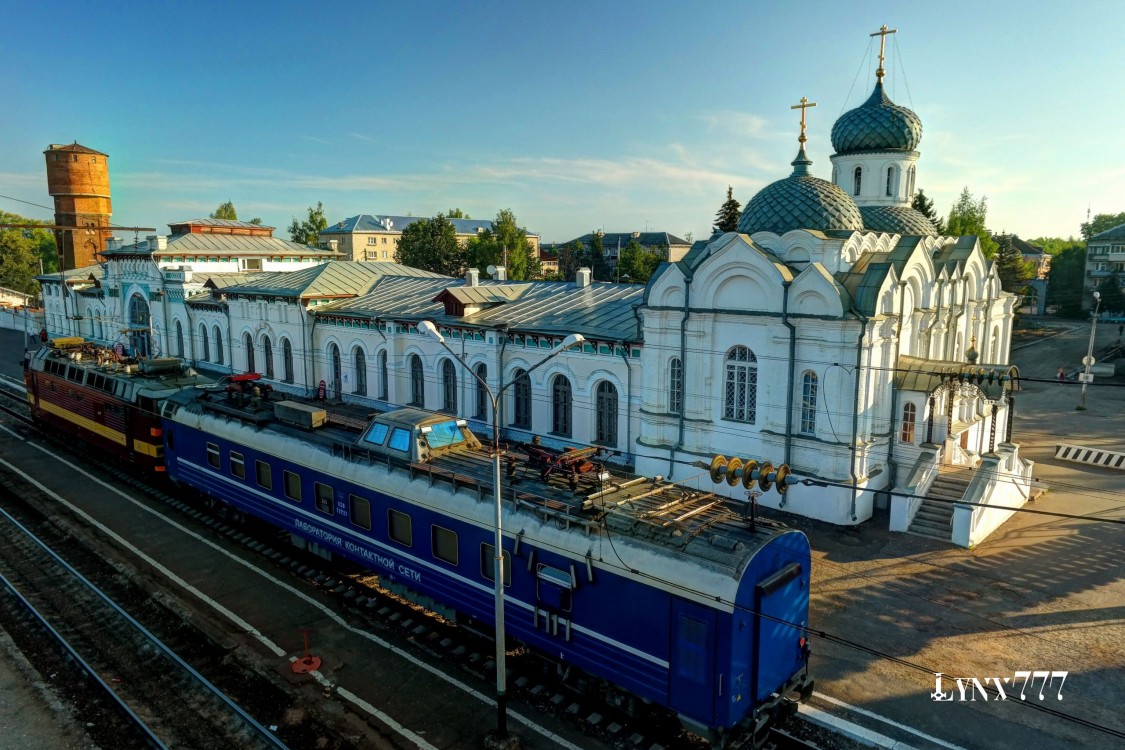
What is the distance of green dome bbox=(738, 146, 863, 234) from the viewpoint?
2366cm

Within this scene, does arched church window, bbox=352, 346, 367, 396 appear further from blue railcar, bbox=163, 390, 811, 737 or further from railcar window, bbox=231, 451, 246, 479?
blue railcar, bbox=163, 390, 811, 737

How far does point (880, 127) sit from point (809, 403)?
549 inches

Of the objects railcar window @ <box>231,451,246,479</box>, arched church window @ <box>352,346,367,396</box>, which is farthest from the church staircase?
arched church window @ <box>352,346,367,396</box>

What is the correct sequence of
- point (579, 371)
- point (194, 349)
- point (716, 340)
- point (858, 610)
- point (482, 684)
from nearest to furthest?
point (482, 684), point (858, 610), point (716, 340), point (579, 371), point (194, 349)

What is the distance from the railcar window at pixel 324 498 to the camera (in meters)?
16.8

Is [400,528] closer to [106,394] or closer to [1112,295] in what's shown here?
[106,394]

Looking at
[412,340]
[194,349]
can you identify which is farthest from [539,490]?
[194,349]

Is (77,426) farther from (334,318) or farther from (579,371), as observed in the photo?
(579,371)

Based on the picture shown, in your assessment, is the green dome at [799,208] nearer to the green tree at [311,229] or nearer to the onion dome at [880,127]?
the onion dome at [880,127]

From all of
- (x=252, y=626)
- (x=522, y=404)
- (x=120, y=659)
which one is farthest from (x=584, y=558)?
(x=522, y=404)

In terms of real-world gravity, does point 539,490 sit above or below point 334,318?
below

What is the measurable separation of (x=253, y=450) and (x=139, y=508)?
700cm

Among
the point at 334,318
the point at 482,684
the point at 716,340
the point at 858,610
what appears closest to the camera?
the point at 482,684

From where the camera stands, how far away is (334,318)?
34.2 meters
